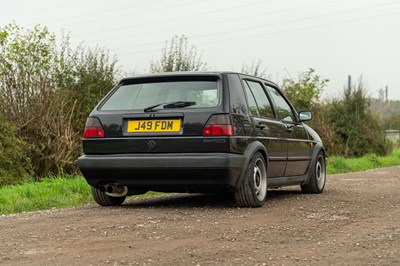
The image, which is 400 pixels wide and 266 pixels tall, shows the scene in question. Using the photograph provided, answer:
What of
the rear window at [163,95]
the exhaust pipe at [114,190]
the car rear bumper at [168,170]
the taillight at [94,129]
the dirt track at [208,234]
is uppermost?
the rear window at [163,95]

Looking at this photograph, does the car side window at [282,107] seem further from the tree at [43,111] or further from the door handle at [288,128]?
the tree at [43,111]

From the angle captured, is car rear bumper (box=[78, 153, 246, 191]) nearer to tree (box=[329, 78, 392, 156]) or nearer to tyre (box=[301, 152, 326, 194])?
tyre (box=[301, 152, 326, 194])

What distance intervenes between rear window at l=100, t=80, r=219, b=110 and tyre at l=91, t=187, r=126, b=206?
3.37 ft

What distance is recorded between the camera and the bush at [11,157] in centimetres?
1173

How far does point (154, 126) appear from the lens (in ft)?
25.5

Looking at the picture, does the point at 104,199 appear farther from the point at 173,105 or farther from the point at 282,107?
the point at 282,107

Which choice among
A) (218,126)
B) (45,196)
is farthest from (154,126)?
(45,196)

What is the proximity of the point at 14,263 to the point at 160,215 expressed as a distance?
101 inches

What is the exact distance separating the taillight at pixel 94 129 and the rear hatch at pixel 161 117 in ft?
0.04

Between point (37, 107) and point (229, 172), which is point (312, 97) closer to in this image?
point (37, 107)

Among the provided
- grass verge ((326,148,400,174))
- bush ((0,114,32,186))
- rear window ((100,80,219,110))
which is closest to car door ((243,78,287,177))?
rear window ((100,80,219,110))

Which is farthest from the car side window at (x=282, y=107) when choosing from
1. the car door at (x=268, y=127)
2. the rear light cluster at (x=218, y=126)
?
the rear light cluster at (x=218, y=126)

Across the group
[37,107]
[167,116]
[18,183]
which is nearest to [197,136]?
[167,116]

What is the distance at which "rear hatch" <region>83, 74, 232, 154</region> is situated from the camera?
7621 mm
